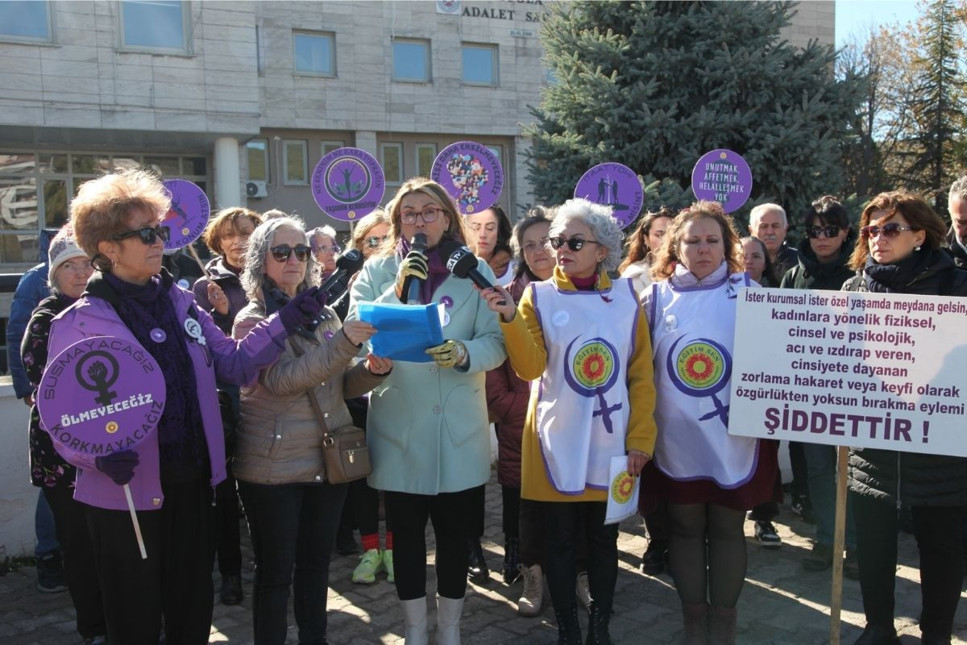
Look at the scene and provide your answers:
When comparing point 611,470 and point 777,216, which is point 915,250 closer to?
point 611,470

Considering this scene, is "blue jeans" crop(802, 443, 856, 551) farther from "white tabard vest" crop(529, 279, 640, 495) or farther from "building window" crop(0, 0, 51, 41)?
"building window" crop(0, 0, 51, 41)

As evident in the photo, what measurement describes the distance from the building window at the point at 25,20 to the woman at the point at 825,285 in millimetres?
20324

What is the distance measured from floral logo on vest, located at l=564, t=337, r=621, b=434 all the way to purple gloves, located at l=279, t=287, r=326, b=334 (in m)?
1.22

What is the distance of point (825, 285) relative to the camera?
5.44 meters

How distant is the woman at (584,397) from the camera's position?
394cm

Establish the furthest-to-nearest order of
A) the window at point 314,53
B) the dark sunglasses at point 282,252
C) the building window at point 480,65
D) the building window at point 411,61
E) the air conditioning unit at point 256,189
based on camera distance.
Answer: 1. the building window at point 480,65
2. the building window at point 411,61
3. the window at point 314,53
4. the air conditioning unit at point 256,189
5. the dark sunglasses at point 282,252

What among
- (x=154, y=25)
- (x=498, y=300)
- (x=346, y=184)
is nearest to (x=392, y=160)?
(x=154, y=25)

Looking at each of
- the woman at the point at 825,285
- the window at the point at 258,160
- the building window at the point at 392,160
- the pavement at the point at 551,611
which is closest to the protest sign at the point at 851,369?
the pavement at the point at 551,611

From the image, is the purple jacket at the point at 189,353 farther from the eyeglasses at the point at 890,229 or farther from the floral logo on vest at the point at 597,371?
the eyeglasses at the point at 890,229

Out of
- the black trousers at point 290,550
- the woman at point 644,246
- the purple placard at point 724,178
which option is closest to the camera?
the black trousers at point 290,550

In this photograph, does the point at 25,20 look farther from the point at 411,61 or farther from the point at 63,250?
the point at 63,250

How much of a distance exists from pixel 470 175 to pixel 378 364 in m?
4.37

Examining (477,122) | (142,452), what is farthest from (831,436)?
(477,122)

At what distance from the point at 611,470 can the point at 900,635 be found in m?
1.82
